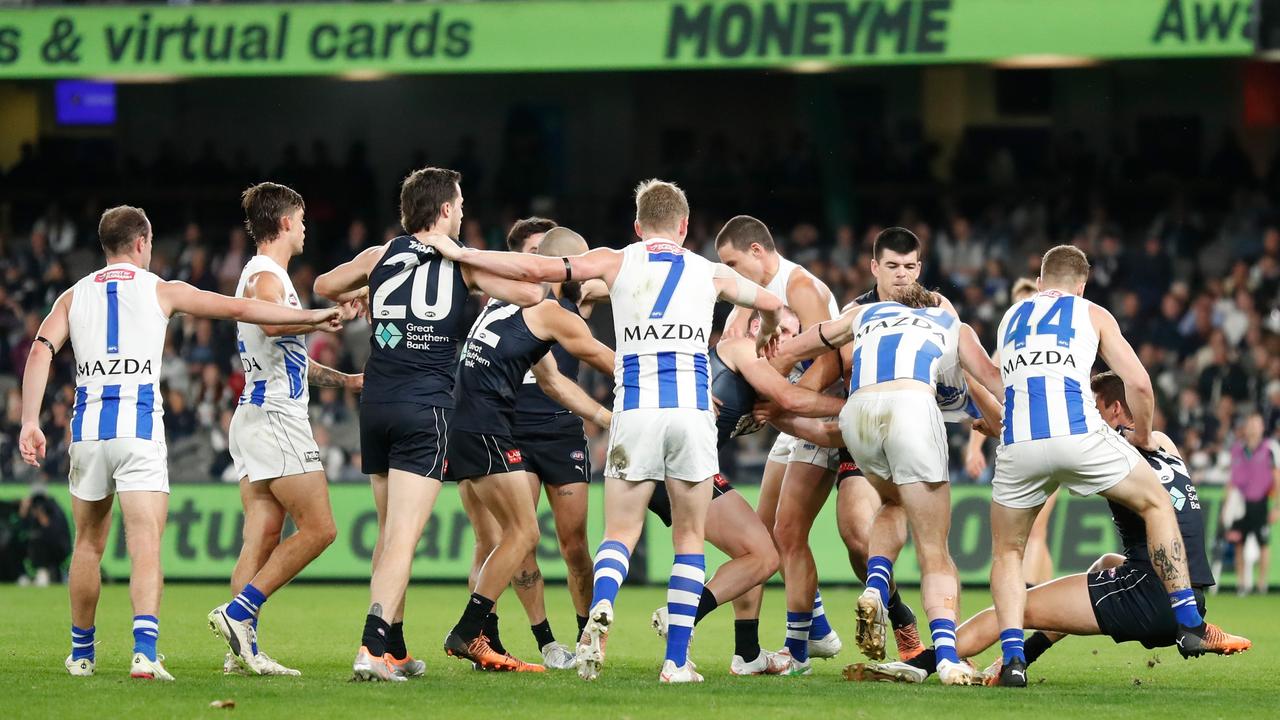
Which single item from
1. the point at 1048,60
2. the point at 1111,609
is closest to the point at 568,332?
the point at 1111,609

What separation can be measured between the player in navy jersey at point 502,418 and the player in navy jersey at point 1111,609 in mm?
2128

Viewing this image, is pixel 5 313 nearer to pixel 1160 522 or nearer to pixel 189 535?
pixel 189 535

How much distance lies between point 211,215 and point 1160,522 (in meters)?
19.7

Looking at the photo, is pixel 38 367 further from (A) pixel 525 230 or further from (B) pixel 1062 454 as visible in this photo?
(B) pixel 1062 454

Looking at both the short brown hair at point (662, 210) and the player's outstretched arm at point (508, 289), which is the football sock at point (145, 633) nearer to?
the player's outstretched arm at point (508, 289)

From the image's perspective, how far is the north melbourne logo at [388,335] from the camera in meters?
8.66

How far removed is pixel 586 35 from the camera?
20969 millimetres

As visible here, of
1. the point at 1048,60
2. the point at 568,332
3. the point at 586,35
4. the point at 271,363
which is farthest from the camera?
the point at 586,35

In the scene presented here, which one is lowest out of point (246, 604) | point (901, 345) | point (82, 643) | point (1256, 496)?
point (82, 643)

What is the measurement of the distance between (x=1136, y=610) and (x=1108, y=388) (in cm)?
152

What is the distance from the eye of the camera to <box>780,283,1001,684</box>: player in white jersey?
28.8ft

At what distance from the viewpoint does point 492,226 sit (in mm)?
25109

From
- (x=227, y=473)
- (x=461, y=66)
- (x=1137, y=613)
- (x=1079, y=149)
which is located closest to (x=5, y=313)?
(x=227, y=473)

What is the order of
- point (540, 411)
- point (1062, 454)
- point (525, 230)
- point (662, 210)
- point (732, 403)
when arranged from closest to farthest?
1. point (1062, 454)
2. point (662, 210)
3. point (732, 403)
4. point (540, 411)
5. point (525, 230)
